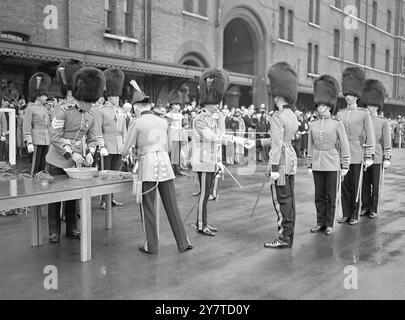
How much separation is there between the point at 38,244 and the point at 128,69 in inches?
411

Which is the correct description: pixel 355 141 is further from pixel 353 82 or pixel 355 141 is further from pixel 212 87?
pixel 212 87

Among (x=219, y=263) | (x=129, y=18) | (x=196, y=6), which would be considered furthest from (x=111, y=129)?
(x=196, y=6)

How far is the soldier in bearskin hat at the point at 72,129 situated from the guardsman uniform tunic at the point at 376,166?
4.66 m

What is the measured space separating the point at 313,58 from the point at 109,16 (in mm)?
15990

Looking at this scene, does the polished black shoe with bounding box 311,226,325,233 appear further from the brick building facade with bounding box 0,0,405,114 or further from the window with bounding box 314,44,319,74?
the window with bounding box 314,44,319,74

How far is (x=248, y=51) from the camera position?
2561 centimetres

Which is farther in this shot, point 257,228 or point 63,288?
point 257,228

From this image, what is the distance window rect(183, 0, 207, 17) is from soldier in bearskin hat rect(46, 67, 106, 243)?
1516 centimetres

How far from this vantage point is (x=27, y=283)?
16.1ft

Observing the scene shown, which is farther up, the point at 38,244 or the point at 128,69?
the point at 128,69

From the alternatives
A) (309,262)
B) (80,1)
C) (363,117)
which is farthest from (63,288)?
(80,1)

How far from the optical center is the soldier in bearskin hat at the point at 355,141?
7.74 meters
